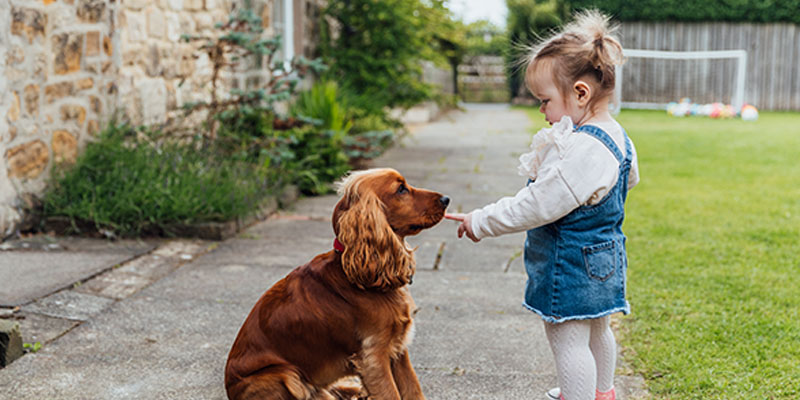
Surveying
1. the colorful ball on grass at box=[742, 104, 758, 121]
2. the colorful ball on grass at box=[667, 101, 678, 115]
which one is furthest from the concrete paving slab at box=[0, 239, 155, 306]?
the colorful ball on grass at box=[667, 101, 678, 115]

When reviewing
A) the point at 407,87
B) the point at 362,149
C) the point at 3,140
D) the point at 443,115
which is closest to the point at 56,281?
the point at 3,140

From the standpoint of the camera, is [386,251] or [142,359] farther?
[142,359]

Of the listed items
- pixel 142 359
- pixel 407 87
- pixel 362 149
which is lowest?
pixel 142 359

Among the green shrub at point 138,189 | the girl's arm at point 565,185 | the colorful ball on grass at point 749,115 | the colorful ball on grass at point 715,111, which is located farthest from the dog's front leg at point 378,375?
the colorful ball on grass at point 715,111

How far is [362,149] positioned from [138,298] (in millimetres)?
4284

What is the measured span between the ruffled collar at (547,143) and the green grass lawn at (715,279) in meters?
1.03

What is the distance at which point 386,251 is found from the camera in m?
2.42

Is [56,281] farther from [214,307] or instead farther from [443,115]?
[443,115]

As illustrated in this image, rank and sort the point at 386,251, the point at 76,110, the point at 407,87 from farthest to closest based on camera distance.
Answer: the point at 407,87 < the point at 76,110 < the point at 386,251

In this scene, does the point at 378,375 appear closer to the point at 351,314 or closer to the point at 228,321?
the point at 351,314

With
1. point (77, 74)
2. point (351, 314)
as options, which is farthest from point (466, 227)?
point (77, 74)

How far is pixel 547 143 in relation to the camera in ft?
8.15

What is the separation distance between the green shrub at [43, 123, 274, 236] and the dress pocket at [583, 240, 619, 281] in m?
3.57

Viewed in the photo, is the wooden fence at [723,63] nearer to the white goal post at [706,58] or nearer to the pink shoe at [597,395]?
the white goal post at [706,58]
